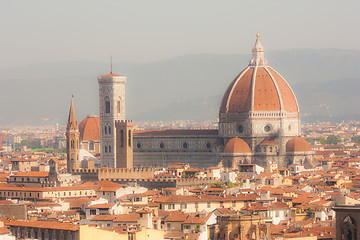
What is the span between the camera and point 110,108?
416ft

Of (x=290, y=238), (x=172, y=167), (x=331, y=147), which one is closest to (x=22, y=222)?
(x=290, y=238)

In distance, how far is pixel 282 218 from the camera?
2566 inches

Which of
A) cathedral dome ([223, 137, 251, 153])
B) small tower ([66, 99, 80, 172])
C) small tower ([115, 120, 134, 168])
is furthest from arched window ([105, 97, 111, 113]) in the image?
small tower ([66, 99, 80, 172])

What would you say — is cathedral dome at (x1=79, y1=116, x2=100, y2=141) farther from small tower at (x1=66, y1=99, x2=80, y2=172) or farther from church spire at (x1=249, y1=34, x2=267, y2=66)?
small tower at (x1=66, y1=99, x2=80, y2=172)

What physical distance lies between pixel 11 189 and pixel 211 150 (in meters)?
44.5

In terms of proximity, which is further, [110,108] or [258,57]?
[258,57]

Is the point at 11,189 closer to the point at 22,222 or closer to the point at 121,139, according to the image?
the point at 22,222

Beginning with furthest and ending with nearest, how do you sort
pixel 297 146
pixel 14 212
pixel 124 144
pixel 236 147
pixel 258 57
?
pixel 258 57
pixel 297 146
pixel 236 147
pixel 124 144
pixel 14 212

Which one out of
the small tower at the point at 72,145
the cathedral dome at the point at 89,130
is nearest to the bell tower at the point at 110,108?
the small tower at the point at 72,145

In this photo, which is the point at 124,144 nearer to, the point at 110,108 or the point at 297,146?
the point at 110,108

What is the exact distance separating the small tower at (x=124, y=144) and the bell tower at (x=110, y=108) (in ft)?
13.5

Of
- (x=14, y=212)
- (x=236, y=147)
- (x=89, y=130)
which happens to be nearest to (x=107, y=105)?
(x=236, y=147)

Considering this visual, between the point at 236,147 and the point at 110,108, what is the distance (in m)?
13.9

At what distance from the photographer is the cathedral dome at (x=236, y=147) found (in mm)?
121625
